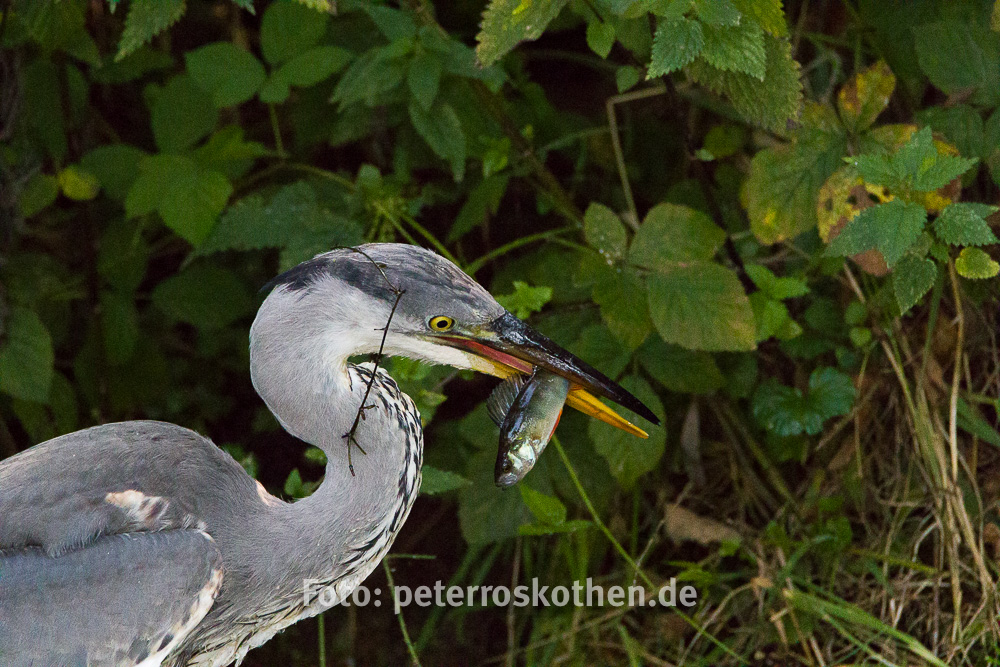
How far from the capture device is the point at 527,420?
6.61 feet

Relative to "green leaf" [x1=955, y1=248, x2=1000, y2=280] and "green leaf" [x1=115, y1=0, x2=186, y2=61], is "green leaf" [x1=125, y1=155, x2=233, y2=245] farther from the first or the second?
"green leaf" [x1=955, y1=248, x2=1000, y2=280]

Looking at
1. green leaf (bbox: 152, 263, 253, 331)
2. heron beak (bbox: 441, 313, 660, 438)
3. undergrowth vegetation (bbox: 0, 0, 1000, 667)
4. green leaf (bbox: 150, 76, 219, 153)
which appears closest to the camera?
heron beak (bbox: 441, 313, 660, 438)

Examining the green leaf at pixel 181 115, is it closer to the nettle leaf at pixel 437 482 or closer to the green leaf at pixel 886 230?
the nettle leaf at pixel 437 482

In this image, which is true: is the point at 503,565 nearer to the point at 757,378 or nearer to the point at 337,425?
the point at 757,378

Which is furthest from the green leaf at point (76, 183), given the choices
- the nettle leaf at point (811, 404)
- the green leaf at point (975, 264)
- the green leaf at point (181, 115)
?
the green leaf at point (975, 264)

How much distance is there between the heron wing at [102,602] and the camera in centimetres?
189

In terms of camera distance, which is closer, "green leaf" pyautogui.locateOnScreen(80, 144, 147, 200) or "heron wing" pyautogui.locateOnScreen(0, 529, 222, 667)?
"heron wing" pyautogui.locateOnScreen(0, 529, 222, 667)

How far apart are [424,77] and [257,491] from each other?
3.80ft

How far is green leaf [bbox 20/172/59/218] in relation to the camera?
3273mm

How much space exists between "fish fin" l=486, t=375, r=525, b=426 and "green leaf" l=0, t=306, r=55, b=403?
1536 mm

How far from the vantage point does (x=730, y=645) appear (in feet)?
9.71

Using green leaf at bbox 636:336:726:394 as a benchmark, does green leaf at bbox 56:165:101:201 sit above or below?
above

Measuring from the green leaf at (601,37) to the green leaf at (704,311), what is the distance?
0.61 meters

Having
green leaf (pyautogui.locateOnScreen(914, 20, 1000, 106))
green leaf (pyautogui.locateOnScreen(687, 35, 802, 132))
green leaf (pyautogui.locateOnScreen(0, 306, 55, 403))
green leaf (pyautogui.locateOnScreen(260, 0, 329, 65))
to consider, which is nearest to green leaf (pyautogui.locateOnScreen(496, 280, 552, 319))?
green leaf (pyautogui.locateOnScreen(687, 35, 802, 132))
